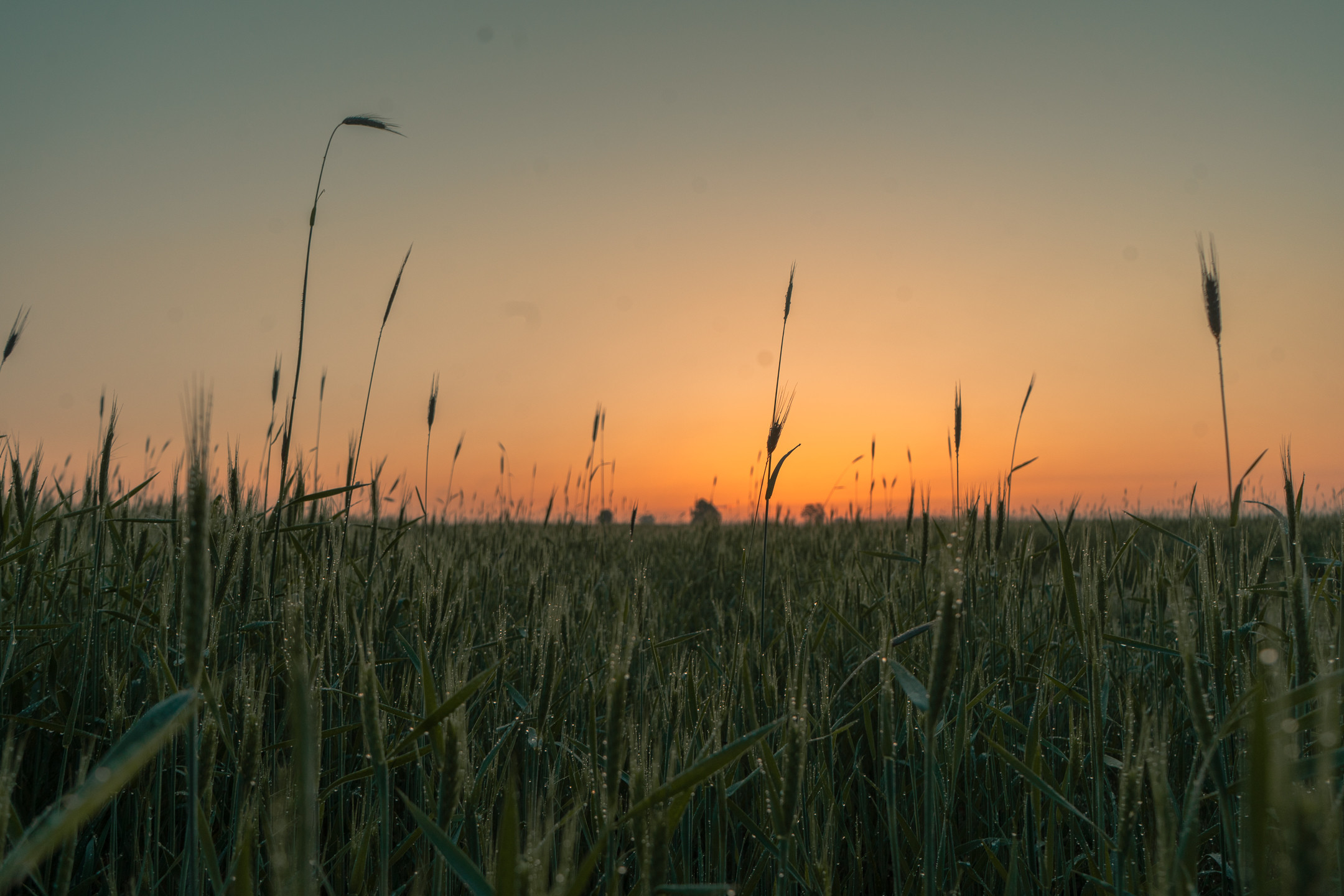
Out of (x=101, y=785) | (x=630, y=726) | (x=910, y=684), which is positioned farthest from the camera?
(x=630, y=726)

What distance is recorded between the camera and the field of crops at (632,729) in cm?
70

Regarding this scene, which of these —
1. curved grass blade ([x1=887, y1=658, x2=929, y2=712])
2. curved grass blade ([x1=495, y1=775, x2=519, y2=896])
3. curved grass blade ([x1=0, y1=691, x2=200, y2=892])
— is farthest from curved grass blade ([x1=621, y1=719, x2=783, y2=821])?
curved grass blade ([x1=0, y1=691, x2=200, y2=892])

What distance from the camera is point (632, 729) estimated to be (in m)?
1.07

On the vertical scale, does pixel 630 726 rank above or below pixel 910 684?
below

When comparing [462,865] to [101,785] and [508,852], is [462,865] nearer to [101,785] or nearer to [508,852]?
[508,852]

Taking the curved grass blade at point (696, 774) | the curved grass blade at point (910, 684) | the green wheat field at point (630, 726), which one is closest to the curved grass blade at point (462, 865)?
the green wheat field at point (630, 726)

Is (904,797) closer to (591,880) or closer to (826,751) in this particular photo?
(826,751)

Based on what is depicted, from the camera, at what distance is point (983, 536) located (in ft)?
7.69

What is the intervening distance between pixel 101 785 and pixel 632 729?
66cm

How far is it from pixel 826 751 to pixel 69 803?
5.00 ft

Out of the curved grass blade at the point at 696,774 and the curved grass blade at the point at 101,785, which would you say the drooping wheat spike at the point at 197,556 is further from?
the curved grass blade at the point at 696,774

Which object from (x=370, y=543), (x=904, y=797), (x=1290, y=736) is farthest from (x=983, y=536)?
(x=370, y=543)

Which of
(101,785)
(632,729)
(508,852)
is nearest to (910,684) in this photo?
(632,729)

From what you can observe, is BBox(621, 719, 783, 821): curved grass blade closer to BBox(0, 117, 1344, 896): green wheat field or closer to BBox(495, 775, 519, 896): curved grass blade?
BBox(0, 117, 1344, 896): green wheat field
